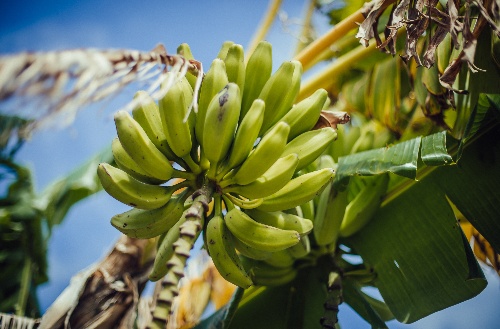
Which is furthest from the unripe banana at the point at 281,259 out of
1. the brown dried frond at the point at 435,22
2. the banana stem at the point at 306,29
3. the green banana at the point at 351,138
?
the banana stem at the point at 306,29

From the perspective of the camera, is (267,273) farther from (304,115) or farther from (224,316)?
(304,115)

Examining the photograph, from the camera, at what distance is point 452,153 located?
1448 millimetres

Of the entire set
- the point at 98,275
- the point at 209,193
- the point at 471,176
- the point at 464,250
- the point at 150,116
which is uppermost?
the point at 150,116

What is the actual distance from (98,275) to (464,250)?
1200 millimetres

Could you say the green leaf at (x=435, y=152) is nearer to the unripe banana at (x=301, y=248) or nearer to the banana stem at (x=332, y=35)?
the unripe banana at (x=301, y=248)

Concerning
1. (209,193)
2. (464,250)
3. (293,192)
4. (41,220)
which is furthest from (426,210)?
(41,220)

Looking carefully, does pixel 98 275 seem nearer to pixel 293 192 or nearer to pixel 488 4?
pixel 293 192

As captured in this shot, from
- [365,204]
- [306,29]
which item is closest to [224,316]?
[365,204]

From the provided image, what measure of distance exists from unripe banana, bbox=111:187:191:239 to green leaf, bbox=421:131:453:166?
66 cm

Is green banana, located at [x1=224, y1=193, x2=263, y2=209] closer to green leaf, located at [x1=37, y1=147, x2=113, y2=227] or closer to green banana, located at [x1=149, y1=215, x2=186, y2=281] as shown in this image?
green banana, located at [x1=149, y1=215, x2=186, y2=281]

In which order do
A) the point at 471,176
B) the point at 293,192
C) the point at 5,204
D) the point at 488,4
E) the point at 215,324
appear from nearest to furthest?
1. the point at 293,192
2. the point at 488,4
3. the point at 471,176
4. the point at 215,324
5. the point at 5,204

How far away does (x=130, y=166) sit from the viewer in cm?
116

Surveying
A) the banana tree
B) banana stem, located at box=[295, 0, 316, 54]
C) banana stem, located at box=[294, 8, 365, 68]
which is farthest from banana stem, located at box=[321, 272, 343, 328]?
banana stem, located at box=[295, 0, 316, 54]

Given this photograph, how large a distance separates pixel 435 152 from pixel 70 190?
1610 mm
